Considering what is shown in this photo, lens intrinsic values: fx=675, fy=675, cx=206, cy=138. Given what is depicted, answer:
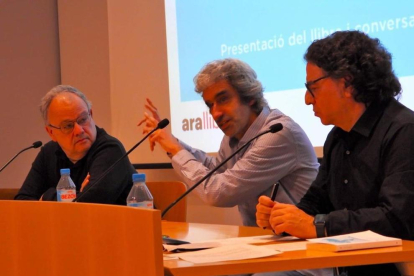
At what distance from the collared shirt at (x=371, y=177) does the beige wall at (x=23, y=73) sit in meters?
3.20

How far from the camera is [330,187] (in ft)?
7.36

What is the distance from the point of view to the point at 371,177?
2051 mm

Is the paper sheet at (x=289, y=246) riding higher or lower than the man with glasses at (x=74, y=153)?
lower

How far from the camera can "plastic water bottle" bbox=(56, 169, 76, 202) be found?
2.90m

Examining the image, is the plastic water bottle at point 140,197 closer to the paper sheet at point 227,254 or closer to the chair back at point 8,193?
the paper sheet at point 227,254

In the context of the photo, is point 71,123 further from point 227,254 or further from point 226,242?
point 227,254

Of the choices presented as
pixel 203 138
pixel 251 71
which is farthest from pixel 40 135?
pixel 251 71

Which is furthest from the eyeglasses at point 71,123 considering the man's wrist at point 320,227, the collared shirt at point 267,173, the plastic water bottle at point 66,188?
the man's wrist at point 320,227

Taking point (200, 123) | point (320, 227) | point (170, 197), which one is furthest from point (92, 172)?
point (320, 227)

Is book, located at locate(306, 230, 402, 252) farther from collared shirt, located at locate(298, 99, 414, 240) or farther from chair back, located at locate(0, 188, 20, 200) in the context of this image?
chair back, located at locate(0, 188, 20, 200)

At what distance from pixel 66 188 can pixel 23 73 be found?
222 cm

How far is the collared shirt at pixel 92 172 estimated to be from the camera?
301 cm

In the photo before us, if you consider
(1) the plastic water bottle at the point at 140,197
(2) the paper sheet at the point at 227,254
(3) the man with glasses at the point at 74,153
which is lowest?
(2) the paper sheet at the point at 227,254

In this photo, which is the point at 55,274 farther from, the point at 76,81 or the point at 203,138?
the point at 76,81
